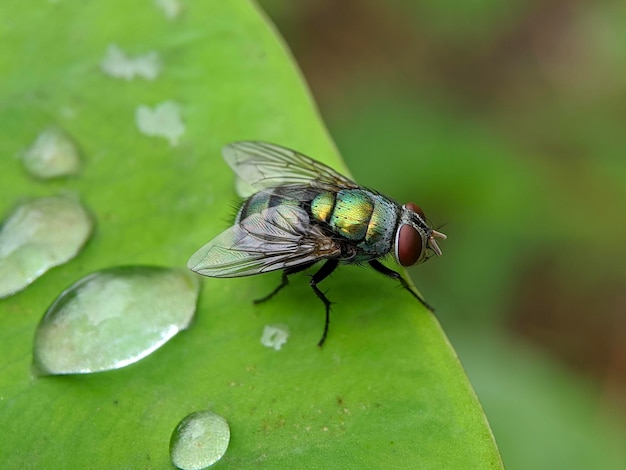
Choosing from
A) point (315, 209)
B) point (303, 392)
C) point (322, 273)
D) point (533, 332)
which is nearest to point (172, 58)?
point (315, 209)

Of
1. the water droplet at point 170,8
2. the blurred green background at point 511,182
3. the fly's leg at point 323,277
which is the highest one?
the water droplet at point 170,8

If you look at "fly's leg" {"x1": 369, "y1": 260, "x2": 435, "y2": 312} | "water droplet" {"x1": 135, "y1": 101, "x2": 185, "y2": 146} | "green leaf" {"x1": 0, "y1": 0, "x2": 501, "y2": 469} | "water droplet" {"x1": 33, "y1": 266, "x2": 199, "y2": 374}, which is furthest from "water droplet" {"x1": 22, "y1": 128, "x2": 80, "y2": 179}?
"fly's leg" {"x1": 369, "y1": 260, "x2": 435, "y2": 312}

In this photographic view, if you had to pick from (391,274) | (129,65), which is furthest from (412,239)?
(129,65)

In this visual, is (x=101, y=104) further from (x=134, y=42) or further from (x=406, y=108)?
(x=406, y=108)

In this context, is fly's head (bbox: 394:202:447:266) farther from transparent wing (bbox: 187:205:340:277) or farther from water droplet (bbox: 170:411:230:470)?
water droplet (bbox: 170:411:230:470)

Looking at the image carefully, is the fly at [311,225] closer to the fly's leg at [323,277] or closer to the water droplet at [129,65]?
the fly's leg at [323,277]

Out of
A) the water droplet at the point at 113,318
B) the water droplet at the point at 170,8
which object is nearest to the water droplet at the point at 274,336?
the water droplet at the point at 113,318
